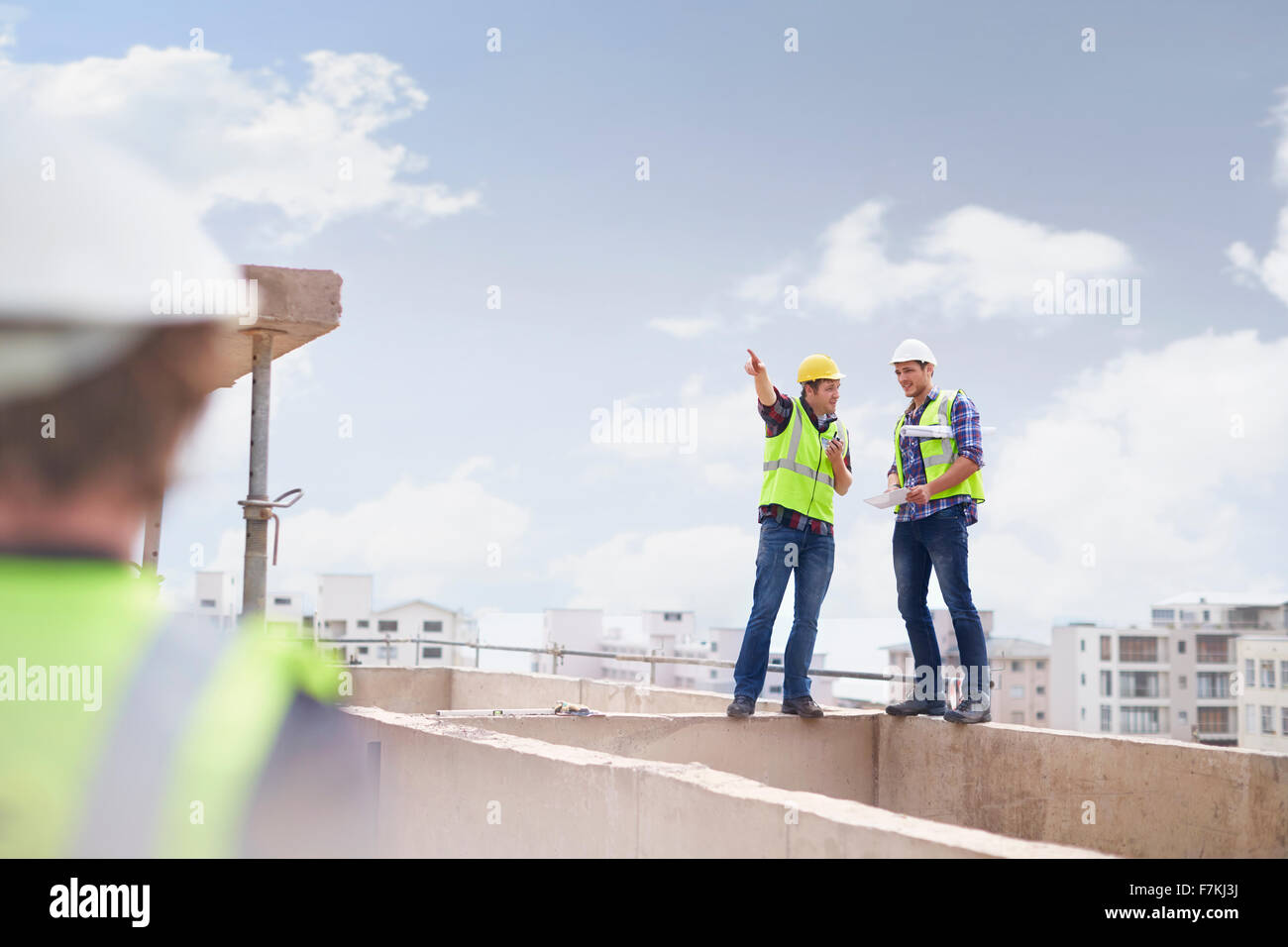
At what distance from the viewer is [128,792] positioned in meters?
5.07

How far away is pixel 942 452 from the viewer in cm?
605

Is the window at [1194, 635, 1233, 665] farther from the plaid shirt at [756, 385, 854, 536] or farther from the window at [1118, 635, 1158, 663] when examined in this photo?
the plaid shirt at [756, 385, 854, 536]

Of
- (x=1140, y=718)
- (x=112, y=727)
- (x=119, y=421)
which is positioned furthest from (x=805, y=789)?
(x=1140, y=718)

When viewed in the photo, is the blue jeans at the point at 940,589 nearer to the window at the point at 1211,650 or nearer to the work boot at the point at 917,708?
the work boot at the point at 917,708

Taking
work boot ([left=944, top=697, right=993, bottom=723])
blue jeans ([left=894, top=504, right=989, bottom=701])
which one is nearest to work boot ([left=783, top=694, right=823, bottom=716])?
blue jeans ([left=894, top=504, right=989, bottom=701])

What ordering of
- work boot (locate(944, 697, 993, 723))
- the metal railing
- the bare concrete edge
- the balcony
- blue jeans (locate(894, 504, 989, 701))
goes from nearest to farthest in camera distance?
the bare concrete edge < the balcony < blue jeans (locate(894, 504, 989, 701)) < work boot (locate(944, 697, 993, 723)) < the metal railing

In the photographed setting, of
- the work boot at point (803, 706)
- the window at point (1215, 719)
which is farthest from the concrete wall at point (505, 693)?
the window at point (1215, 719)

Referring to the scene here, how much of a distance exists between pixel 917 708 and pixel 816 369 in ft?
6.34

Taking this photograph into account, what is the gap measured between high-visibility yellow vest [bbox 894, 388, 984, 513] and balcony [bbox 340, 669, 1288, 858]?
1199 millimetres

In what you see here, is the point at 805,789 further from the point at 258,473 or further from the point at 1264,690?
the point at 1264,690

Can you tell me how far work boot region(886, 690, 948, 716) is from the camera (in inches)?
255

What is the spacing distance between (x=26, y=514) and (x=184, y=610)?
93 centimetres

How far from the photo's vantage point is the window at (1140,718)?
7112cm
